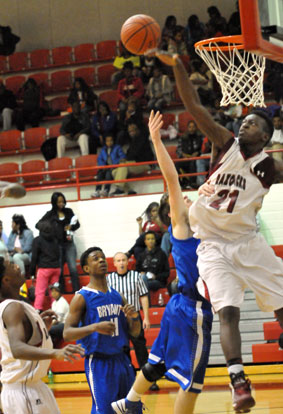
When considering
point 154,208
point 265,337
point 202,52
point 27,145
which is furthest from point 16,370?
point 27,145

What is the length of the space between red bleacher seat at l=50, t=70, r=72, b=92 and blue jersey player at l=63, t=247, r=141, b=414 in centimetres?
1312

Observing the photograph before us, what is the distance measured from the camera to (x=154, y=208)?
1238 cm

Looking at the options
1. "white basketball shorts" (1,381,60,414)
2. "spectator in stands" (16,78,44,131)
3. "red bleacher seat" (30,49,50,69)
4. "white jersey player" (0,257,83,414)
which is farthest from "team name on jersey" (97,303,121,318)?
"red bleacher seat" (30,49,50,69)

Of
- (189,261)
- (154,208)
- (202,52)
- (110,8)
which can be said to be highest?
(110,8)

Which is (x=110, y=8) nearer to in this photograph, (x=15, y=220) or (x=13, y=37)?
(x=13, y=37)

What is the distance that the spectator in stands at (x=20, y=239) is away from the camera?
41.3 feet

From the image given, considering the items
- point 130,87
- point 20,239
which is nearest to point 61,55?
point 130,87

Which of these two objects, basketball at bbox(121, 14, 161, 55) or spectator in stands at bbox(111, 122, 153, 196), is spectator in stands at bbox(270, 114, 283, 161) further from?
basketball at bbox(121, 14, 161, 55)

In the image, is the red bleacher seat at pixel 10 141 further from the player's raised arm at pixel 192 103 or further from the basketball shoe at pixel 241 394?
the basketball shoe at pixel 241 394

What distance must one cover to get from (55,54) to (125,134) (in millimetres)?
5601

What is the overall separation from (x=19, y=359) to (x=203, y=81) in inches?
458

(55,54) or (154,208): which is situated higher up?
(55,54)

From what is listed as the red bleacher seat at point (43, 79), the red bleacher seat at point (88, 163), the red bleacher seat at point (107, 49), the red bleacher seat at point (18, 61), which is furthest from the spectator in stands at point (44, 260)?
the red bleacher seat at point (18, 61)

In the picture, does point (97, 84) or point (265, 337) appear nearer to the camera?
point (265, 337)
